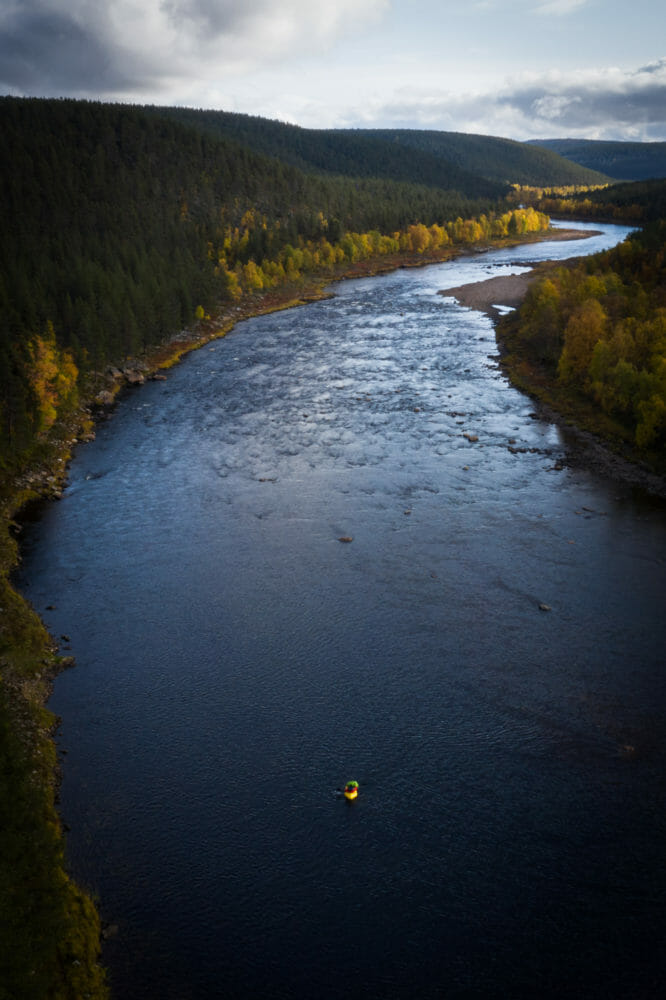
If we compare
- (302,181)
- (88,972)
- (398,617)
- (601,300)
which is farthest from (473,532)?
(302,181)

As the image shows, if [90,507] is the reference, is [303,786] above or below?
below

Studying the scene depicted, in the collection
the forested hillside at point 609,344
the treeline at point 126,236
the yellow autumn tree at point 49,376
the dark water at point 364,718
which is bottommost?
the dark water at point 364,718

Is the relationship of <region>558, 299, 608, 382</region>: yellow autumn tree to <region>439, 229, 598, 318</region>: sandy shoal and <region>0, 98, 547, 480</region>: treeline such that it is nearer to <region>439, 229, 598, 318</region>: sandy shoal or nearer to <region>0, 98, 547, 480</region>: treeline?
<region>439, 229, 598, 318</region>: sandy shoal

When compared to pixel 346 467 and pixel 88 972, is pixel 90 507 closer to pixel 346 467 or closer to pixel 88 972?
pixel 346 467

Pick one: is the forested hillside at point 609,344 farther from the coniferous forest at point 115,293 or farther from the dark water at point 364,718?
the dark water at point 364,718

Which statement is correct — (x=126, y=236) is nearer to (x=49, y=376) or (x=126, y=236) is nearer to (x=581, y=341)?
(x=49, y=376)

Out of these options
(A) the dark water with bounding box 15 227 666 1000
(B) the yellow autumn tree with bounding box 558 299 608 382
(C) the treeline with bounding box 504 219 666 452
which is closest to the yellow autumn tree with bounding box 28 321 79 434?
(A) the dark water with bounding box 15 227 666 1000

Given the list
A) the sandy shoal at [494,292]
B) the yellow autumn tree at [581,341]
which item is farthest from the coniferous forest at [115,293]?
the sandy shoal at [494,292]

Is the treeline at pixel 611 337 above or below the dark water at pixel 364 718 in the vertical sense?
above
